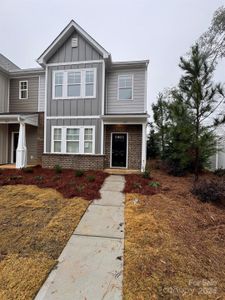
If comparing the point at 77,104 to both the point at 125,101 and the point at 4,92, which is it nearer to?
the point at 125,101

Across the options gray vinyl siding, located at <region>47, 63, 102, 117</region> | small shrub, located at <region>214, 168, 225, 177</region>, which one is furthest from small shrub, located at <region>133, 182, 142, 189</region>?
small shrub, located at <region>214, 168, 225, 177</region>

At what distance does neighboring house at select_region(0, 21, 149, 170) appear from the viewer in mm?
10656

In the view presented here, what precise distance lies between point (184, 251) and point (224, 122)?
6798 millimetres

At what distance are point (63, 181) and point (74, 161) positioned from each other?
2.93m

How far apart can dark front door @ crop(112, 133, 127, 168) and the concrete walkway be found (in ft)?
21.8

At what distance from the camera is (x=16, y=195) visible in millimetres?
6367

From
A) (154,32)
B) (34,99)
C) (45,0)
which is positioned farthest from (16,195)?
(154,32)

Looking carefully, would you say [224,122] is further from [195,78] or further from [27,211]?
[27,211]

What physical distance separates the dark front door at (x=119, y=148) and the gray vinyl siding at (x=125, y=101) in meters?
1.49

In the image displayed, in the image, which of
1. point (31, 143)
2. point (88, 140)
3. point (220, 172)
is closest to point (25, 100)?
point (31, 143)

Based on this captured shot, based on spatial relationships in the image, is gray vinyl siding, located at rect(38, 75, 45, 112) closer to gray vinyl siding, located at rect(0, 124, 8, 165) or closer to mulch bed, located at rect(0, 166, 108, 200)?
gray vinyl siding, located at rect(0, 124, 8, 165)

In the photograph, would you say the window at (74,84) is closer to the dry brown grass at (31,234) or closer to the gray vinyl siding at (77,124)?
the gray vinyl siding at (77,124)

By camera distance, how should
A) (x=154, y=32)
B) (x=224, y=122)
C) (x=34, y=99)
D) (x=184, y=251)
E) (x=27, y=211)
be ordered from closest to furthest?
(x=184, y=251), (x=27, y=211), (x=224, y=122), (x=34, y=99), (x=154, y=32)

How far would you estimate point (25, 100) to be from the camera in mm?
12758
